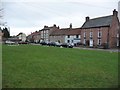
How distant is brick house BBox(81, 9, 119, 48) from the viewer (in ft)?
229

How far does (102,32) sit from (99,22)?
4497mm

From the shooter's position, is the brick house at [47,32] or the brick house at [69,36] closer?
the brick house at [69,36]

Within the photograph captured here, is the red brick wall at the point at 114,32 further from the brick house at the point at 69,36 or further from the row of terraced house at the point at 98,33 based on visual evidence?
the brick house at the point at 69,36

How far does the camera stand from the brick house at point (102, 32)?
69.8 metres

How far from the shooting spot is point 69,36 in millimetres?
97625

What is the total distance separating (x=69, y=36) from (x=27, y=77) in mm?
86814

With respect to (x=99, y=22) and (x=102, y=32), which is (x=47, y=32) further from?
(x=102, y=32)

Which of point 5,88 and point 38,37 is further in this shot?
point 38,37

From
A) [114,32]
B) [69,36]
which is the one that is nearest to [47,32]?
[69,36]

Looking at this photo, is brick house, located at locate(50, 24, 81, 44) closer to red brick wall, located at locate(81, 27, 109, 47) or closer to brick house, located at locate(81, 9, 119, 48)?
red brick wall, located at locate(81, 27, 109, 47)

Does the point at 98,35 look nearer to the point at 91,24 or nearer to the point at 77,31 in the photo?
the point at 91,24

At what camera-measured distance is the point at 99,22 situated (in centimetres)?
7531

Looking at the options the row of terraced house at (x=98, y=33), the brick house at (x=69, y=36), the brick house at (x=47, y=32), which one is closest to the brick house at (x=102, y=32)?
the row of terraced house at (x=98, y=33)

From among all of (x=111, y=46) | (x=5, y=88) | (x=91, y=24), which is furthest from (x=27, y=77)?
(x=91, y=24)
